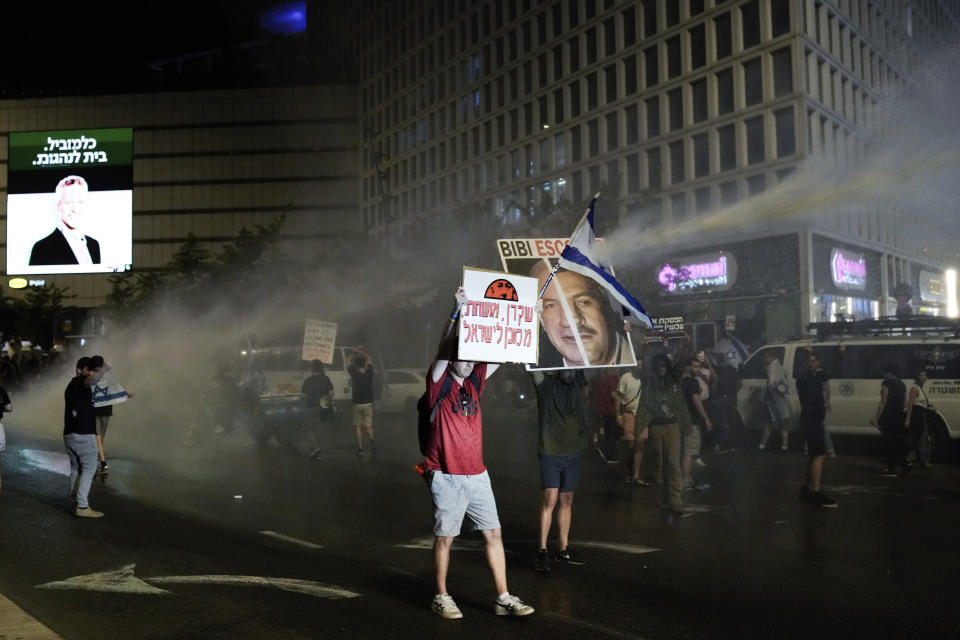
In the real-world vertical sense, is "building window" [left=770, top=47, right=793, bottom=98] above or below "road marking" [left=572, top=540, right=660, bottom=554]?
above

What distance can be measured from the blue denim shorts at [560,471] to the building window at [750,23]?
31.0 metres

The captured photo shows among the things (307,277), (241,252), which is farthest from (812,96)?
(241,252)

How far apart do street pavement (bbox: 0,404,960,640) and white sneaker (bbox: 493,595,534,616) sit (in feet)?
0.19

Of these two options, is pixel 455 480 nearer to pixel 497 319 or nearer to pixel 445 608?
pixel 445 608

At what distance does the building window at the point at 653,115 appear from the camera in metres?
38.2

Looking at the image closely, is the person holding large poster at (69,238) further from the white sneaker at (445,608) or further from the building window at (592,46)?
the white sneaker at (445,608)

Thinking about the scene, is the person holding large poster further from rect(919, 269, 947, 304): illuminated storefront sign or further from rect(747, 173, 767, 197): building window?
rect(919, 269, 947, 304): illuminated storefront sign

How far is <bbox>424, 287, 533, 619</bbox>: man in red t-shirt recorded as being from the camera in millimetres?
5168

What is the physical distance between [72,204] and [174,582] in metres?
51.0

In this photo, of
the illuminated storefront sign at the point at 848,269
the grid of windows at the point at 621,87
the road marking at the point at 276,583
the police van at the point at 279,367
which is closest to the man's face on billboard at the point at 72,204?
the grid of windows at the point at 621,87

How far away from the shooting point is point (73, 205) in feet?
168

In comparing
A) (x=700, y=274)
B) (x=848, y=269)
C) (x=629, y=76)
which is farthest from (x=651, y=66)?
(x=848, y=269)

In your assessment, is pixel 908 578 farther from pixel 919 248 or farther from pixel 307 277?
pixel 919 248

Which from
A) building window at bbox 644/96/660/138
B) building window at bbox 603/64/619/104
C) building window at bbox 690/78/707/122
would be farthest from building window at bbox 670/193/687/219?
building window at bbox 603/64/619/104
